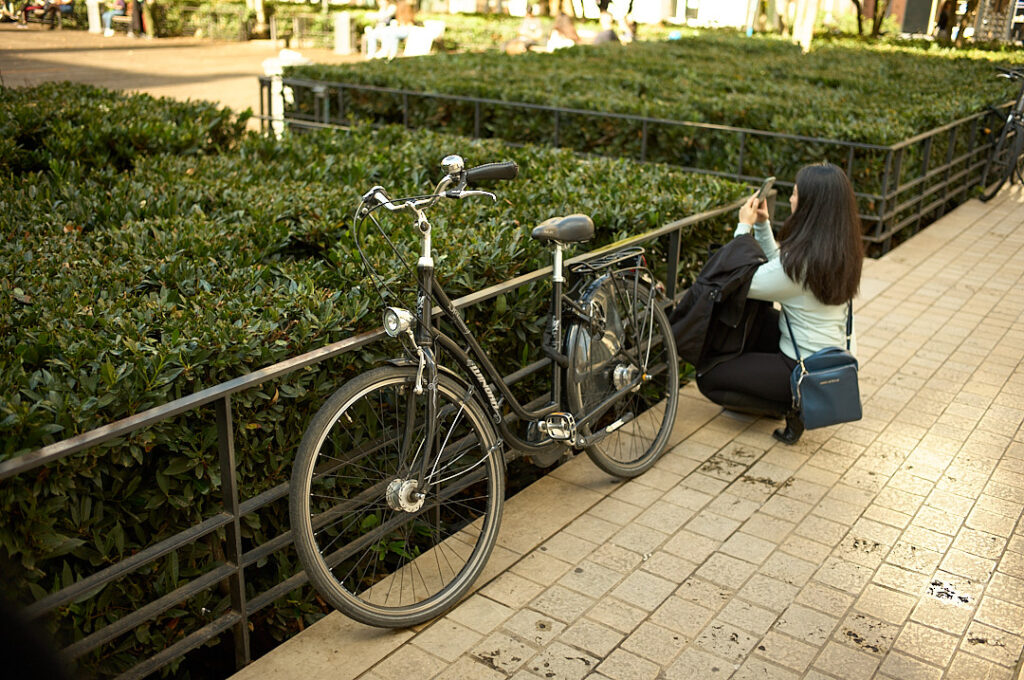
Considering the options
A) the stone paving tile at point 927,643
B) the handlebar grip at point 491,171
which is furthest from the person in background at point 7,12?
the stone paving tile at point 927,643

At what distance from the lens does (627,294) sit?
4.73m

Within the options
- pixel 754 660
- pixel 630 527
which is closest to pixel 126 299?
pixel 630 527

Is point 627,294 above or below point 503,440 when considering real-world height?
above

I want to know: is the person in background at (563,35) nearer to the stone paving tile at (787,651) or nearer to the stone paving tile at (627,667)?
the stone paving tile at (787,651)

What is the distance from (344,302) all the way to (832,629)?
2150 millimetres

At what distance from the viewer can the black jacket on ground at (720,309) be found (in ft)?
16.0

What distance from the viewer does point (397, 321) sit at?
3.30 m

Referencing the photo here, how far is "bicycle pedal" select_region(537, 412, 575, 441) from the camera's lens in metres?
4.17

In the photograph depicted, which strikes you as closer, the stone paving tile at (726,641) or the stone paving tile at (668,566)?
the stone paving tile at (726,641)

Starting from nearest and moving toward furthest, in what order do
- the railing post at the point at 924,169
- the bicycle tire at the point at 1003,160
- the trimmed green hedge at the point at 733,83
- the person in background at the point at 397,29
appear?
the railing post at the point at 924,169 < the trimmed green hedge at the point at 733,83 < the bicycle tire at the point at 1003,160 < the person in background at the point at 397,29

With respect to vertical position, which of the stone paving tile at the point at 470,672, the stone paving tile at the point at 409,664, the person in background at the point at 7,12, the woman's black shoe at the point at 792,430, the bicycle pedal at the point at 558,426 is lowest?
the stone paving tile at the point at 409,664

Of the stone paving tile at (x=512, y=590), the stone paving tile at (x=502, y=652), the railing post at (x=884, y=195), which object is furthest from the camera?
the railing post at (x=884, y=195)

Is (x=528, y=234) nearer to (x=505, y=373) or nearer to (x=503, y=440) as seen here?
(x=505, y=373)

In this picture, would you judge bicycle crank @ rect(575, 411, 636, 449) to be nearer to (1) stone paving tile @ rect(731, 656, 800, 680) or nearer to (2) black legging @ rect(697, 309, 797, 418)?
(2) black legging @ rect(697, 309, 797, 418)
